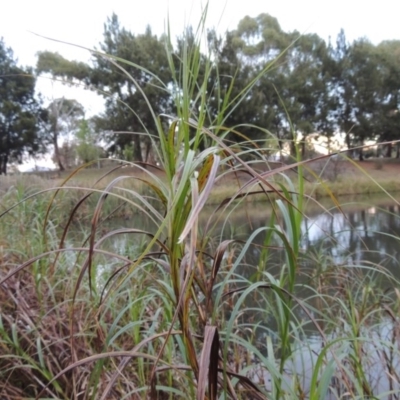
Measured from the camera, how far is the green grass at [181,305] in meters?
0.56

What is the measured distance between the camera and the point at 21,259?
177 centimetres

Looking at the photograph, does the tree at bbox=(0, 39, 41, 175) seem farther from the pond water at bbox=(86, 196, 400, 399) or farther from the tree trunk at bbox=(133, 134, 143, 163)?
the pond water at bbox=(86, 196, 400, 399)

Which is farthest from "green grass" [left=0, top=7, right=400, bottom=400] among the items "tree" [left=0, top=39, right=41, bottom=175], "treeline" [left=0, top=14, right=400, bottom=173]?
"tree" [left=0, top=39, right=41, bottom=175]

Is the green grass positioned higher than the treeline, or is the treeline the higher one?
the treeline

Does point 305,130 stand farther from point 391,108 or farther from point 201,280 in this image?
point 201,280

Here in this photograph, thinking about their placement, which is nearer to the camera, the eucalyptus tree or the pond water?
the pond water

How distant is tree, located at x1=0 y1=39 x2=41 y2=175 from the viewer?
1778 cm

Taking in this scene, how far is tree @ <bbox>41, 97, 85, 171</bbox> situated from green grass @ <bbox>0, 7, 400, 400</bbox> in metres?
17.8

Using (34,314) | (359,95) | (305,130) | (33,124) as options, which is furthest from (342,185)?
(33,124)

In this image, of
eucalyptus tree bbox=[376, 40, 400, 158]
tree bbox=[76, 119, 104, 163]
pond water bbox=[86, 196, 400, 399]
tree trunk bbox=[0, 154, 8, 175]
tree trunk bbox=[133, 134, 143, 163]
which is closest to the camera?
pond water bbox=[86, 196, 400, 399]

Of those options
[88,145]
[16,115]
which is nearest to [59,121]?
[16,115]

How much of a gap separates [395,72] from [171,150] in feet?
71.1

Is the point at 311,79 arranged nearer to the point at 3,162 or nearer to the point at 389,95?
the point at 389,95

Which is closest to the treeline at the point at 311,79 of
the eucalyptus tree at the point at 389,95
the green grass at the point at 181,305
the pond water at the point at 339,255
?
the eucalyptus tree at the point at 389,95
